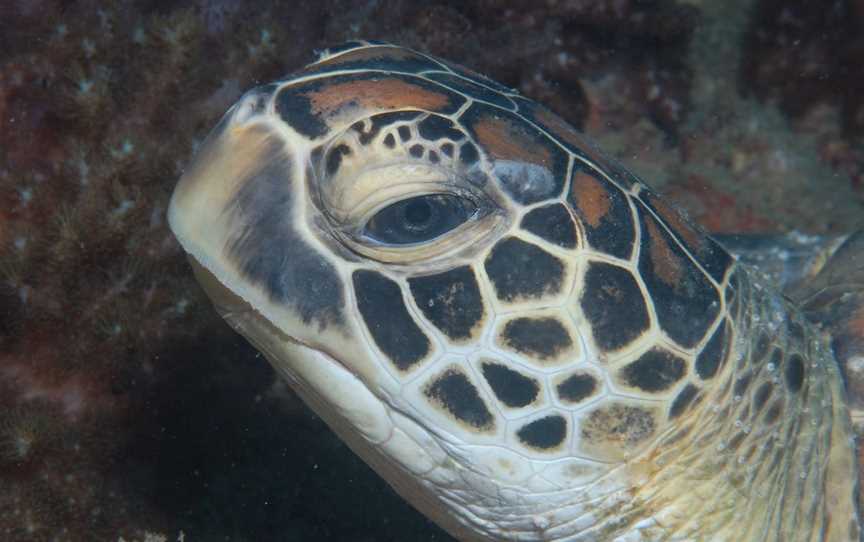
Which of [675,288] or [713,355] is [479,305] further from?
[713,355]

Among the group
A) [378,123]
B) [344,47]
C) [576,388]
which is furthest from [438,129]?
[576,388]

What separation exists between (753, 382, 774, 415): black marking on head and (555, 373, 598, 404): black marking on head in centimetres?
47

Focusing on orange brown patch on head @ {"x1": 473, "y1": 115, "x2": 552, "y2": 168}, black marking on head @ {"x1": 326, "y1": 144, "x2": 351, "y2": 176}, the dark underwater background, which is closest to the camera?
black marking on head @ {"x1": 326, "y1": 144, "x2": 351, "y2": 176}

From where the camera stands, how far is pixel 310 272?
1255 mm

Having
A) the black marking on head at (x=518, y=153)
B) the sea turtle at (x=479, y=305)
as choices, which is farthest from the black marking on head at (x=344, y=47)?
the black marking on head at (x=518, y=153)

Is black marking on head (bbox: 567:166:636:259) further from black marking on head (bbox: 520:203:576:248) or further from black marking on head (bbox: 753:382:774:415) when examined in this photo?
black marking on head (bbox: 753:382:774:415)

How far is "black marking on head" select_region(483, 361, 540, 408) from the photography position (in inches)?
50.8

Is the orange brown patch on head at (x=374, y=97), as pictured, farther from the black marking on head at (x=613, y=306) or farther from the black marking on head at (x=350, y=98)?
the black marking on head at (x=613, y=306)

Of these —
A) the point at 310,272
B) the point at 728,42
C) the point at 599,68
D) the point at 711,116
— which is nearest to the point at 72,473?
the point at 310,272

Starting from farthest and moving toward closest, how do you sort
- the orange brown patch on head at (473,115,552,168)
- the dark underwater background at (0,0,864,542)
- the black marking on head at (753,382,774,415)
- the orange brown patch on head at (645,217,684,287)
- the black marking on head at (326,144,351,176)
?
1. the dark underwater background at (0,0,864,542)
2. the black marking on head at (753,382,774,415)
3. the orange brown patch on head at (645,217,684,287)
4. the orange brown patch on head at (473,115,552,168)
5. the black marking on head at (326,144,351,176)

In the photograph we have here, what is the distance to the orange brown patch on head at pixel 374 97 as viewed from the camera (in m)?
1.31

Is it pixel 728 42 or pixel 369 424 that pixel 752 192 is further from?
pixel 369 424

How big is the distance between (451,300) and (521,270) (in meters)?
0.15

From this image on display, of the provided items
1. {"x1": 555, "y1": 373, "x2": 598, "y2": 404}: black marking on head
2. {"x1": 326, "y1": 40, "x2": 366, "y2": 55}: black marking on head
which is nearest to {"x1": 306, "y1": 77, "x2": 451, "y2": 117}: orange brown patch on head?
{"x1": 326, "y1": 40, "x2": 366, "y2": 55}: black marking on head
